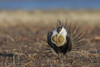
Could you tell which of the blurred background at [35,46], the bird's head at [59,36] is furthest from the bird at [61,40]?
the blurred background at [35,46]

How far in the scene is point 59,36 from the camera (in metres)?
4.51

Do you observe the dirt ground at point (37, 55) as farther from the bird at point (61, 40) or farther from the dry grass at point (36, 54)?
the bird at point (61, 40)

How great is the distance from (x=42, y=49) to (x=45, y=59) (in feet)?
3.42

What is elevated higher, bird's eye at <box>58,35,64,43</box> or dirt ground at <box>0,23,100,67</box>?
bird's eye at <box>58,35,64,43</box>

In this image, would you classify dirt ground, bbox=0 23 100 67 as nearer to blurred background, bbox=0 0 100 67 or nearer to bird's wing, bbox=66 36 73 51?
blurred background, bbox=0 0 100 67

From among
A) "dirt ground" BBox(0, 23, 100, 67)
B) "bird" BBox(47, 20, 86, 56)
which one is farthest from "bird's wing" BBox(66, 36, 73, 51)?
"dirt ground" BBox(0, 23, 100, 67)

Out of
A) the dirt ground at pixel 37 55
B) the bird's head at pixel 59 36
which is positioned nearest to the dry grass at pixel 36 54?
the dirt ground at pixel 37 55

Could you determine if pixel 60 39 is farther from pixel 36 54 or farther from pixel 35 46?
pixel 35 46

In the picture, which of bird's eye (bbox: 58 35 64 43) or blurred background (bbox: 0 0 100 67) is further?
blurred background (bbox: 0 0 100 67)

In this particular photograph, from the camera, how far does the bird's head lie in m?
4.50

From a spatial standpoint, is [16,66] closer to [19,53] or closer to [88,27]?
[19,53]

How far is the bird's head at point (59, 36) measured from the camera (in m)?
4.50

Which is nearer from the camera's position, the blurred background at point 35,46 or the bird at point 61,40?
the bird at point 61,40

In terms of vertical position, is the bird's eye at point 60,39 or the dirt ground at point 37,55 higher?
the bird's eye at point 60,39
